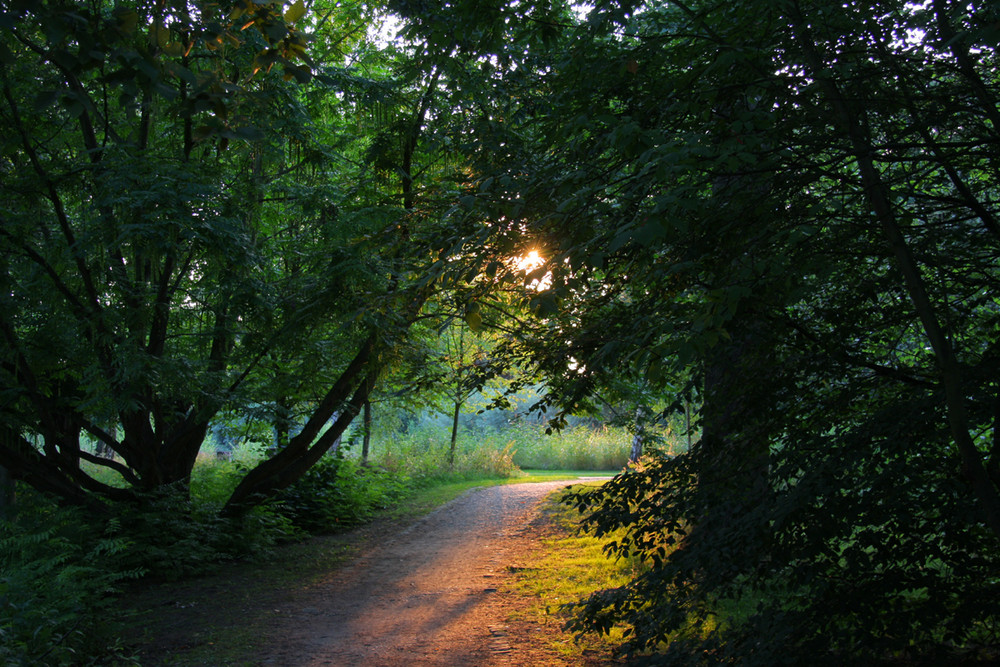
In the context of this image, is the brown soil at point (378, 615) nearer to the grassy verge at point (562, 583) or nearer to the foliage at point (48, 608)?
the grassy verge at point (562, 583)

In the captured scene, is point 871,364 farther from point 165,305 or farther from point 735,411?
point 165,305

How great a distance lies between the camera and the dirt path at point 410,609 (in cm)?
508

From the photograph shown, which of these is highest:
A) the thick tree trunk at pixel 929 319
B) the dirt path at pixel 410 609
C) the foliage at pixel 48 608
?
the thick tree trunk at pixel 929 319

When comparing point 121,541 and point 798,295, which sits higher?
point 798,295

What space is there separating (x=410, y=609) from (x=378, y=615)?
1.08ft

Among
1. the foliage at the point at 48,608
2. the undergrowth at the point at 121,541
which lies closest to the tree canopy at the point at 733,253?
the foliage at the point at 48,608

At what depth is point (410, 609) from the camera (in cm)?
636

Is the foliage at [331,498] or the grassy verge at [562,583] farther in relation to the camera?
the foliage at [331,498]

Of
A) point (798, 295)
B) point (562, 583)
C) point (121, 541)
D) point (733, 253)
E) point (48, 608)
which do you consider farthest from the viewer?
point (562, 583)

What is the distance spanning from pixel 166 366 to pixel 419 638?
3.52 m

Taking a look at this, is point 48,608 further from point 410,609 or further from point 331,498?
point 331,498

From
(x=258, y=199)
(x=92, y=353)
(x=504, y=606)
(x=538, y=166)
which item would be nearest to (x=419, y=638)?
(x=504, y=606)

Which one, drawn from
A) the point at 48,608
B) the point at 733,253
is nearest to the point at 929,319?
the point at 733,253

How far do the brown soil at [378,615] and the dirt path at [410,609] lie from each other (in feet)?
0.03
